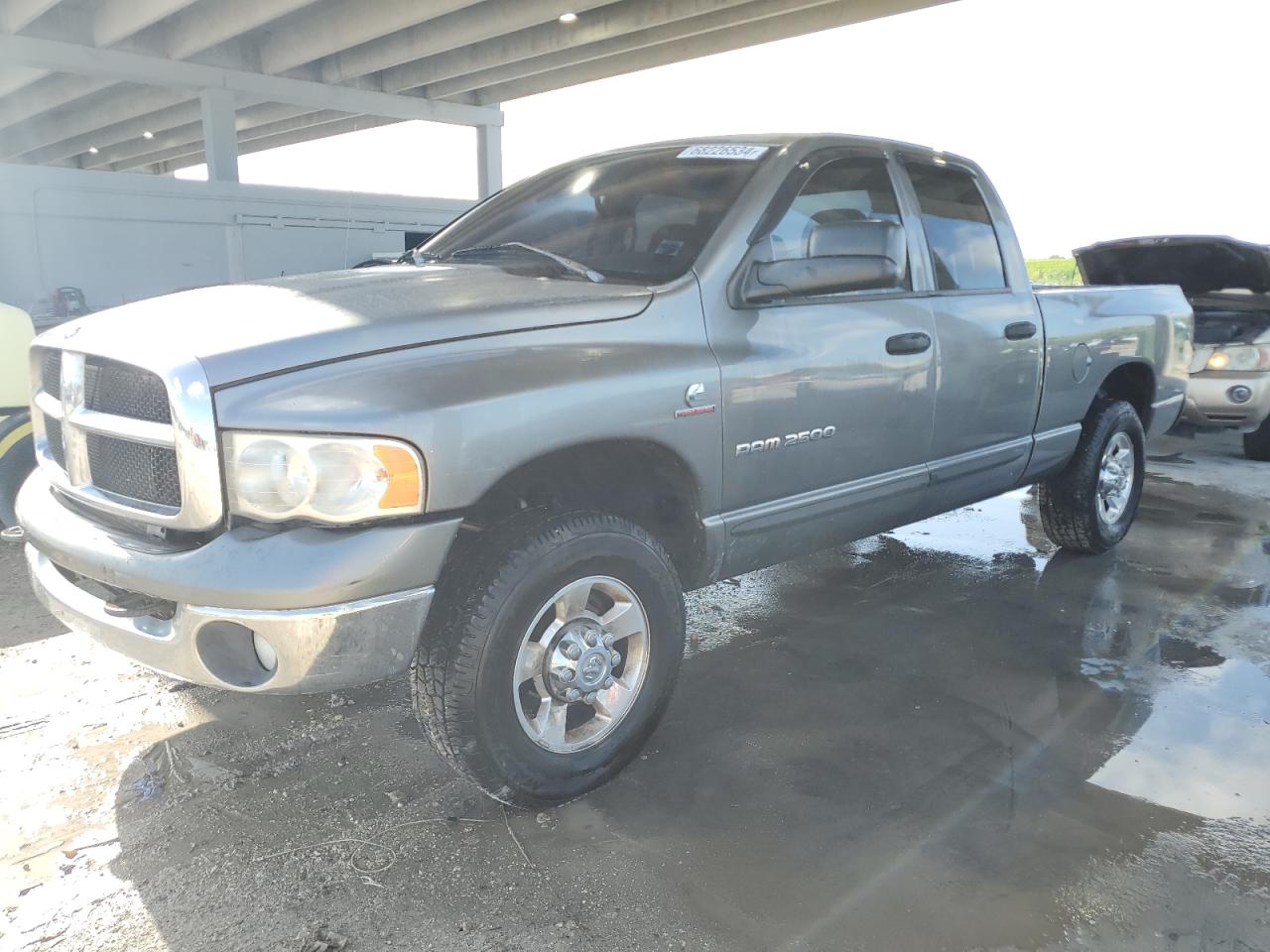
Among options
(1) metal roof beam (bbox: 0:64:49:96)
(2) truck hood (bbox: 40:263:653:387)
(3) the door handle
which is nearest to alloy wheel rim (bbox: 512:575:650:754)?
(2) truck hood (bbox: 40:263:653:387)

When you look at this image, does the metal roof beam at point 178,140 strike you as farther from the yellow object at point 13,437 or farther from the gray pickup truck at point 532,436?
the gray pickup truck at point 532,436

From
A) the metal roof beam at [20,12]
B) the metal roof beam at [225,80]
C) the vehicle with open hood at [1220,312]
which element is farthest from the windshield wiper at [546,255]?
the metal roof beam at [225,80]

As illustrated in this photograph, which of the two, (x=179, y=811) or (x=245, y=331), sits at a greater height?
(x=245, y=331)

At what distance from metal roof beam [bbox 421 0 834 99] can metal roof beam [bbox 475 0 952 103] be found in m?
0.68

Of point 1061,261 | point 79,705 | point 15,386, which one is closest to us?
point 79,705

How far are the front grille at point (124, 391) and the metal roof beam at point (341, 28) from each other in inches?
625

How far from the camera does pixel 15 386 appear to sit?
16.1 feet

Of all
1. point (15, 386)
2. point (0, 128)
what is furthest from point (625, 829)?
point (0, 128)

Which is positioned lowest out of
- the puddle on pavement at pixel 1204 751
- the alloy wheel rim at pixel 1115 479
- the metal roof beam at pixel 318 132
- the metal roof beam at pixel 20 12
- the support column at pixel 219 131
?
the puddle on pavement at pixel 1204 751

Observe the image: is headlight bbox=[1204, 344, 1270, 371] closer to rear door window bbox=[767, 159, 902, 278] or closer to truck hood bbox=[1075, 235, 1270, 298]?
truck hood bbox=[1075, 235, 1270, 298]

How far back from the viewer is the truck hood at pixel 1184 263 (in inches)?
291

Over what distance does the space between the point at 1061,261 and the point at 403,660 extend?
Result: 28.2 m

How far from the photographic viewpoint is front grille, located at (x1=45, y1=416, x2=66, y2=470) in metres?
2.85

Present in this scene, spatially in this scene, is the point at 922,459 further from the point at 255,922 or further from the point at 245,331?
the point at 255,922
